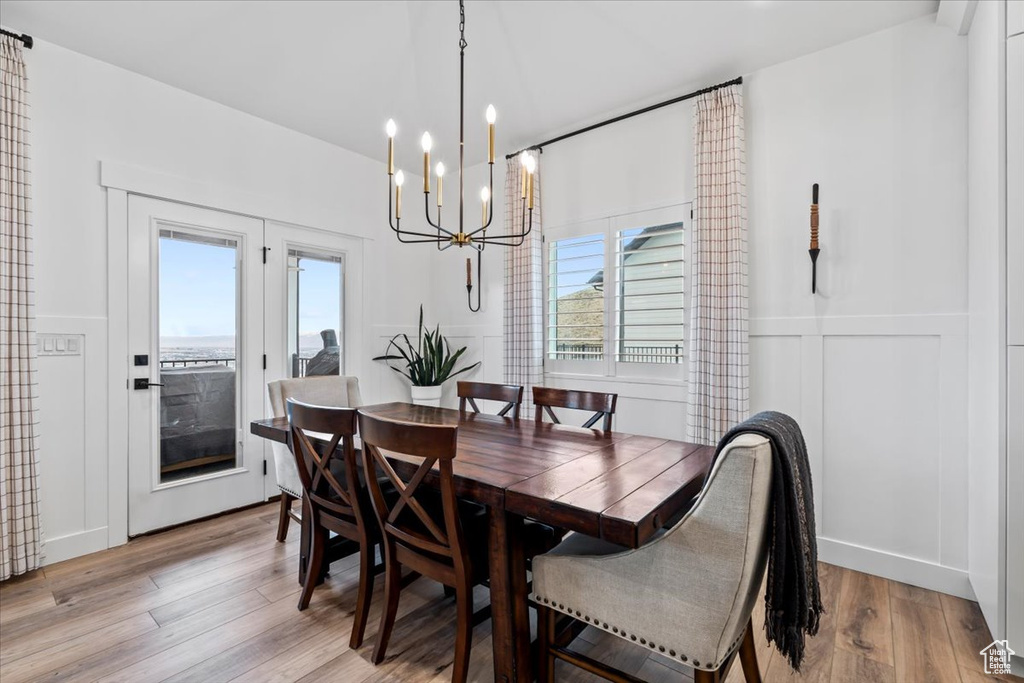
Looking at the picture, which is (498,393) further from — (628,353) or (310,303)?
(310,303)

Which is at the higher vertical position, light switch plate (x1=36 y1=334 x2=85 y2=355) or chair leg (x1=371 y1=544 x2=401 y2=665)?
light switch plate (x1=36 y1=334 x2=85 y2=355)

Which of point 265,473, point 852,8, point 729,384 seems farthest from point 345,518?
point 852,8

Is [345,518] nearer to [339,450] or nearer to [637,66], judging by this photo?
[339,450]

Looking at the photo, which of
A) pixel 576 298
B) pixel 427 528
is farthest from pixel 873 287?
pixel 427 528

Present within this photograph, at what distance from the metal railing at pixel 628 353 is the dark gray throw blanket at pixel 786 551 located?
6.16 ft

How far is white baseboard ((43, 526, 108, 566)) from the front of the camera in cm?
247

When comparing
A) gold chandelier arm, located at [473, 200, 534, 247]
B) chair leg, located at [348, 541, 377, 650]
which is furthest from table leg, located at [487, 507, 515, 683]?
gold chandelier arm, located at [473, 200, 534, 247]

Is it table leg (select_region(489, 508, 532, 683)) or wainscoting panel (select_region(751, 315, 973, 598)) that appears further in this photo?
wainscoting panel (select_region(751, 315, 973, 598))

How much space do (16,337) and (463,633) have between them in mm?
2619

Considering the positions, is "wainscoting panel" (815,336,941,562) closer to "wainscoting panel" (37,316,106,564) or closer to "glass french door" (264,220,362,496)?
"glass french door" (264,220,362,496)

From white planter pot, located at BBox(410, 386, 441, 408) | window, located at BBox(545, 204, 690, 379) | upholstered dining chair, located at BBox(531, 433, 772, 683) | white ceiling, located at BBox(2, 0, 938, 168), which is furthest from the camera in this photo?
white planter pot, located at BBox(410, 386, 441, 408)

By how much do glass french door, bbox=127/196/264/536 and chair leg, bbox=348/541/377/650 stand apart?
189 centimetres

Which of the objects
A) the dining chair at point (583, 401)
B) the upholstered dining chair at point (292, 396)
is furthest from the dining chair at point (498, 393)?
the upholstered dining chair at point (292, 396)

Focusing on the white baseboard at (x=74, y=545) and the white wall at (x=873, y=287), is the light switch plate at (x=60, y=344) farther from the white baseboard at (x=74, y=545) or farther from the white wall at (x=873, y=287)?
the white wall at (x=873, y=287)
